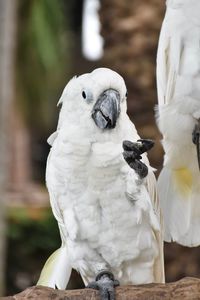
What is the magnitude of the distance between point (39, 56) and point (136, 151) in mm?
5531

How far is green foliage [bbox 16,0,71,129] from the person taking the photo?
8141 millimetres

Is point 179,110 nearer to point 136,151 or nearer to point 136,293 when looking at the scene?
point 136,151

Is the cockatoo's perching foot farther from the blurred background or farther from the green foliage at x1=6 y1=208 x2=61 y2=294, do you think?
the green foliage at x1=6 y1=208 x2=61 y2=294

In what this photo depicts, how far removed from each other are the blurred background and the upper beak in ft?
1.38

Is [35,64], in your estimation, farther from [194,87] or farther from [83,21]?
[194,87]

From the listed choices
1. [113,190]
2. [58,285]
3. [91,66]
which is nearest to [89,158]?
[113,190]

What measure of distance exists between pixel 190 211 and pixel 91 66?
22.0 ft

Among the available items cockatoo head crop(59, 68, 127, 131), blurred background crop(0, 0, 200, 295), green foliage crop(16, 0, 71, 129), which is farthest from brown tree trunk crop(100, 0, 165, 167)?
cockatoo head crop(59, 68, 127, 131)

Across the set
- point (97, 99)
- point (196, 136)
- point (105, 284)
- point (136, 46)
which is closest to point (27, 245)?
point (136, 46)

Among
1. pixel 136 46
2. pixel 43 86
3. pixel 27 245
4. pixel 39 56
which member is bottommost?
pixel 27 245

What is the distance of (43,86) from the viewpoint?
29.1 ft

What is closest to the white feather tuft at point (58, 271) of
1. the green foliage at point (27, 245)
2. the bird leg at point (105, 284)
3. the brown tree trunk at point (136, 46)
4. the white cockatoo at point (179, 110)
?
the bird leg at point (105, 284)

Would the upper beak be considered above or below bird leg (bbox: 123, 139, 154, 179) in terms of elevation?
above

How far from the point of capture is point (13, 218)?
23.9 feet
